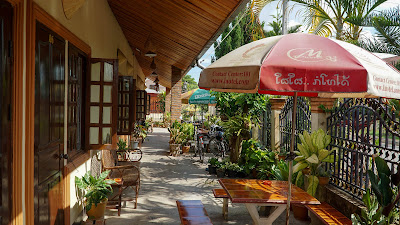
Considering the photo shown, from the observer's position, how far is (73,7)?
11.9ft

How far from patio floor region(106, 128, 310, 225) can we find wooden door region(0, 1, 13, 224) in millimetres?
2603

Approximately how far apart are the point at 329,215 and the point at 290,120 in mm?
3177

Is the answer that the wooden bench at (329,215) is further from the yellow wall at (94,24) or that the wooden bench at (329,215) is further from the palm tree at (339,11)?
the palm tree at (339,11)

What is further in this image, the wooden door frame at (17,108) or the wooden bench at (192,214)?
the wooden bench at (192,214)

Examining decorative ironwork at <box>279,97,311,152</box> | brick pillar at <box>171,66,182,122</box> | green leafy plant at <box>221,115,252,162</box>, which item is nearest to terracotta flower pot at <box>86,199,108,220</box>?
decorative ironwork at <box>279,97,311,152</box>

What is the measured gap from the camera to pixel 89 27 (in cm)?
490

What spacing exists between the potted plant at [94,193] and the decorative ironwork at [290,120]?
360 centimetres

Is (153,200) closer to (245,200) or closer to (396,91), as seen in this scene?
(245,200)

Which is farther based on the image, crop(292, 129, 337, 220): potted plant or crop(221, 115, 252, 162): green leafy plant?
crop(221, 115, 252, 162): green leafy plant

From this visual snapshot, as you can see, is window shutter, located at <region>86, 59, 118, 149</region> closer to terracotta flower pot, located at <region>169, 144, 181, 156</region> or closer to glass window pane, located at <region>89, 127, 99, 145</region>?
glass window pane, located at <region>89, 127, 99, 145</region>

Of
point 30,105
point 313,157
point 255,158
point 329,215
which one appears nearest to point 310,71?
point 30,105

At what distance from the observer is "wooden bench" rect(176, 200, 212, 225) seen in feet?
12.3

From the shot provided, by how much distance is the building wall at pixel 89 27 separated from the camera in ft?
11.4

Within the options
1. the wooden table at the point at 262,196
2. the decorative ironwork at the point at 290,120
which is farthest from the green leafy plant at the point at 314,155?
the decorative ironwork at the point at 290,120
